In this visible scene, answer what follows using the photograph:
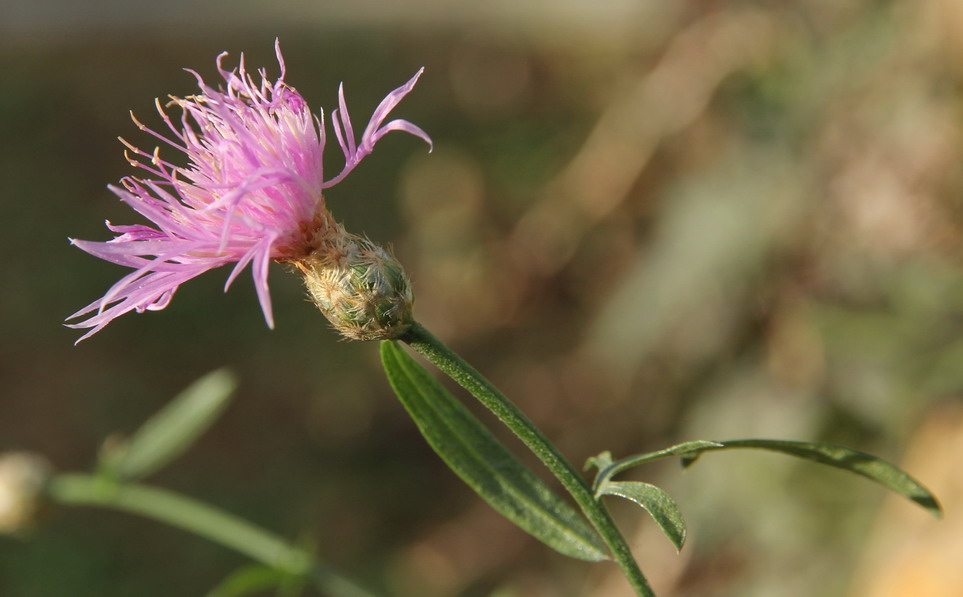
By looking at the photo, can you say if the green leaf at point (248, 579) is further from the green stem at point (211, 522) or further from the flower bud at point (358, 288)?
the flower bud at point (358, 288)

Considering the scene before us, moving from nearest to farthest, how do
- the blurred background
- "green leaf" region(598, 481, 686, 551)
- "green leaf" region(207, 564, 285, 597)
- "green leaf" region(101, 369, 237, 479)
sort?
"green leaf" region(598, 481, 686, 551)
"green leaf" region(207, 564, 285, 597)
"green leaf" region(101, 369, 237, 479)
the blurred background

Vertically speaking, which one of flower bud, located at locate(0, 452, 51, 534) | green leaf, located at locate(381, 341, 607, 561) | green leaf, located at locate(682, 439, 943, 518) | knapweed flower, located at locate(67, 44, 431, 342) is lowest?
flower bud, located at locate(0, 452, 51, 534)

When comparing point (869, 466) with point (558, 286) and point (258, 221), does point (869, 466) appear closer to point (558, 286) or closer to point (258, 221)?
point (258, 221)

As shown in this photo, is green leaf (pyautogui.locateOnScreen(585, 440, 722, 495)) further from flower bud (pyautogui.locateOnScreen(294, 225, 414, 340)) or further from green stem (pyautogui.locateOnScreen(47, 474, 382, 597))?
green stem (pyautogui.locateOnScreen(47, 474, 382, 597))

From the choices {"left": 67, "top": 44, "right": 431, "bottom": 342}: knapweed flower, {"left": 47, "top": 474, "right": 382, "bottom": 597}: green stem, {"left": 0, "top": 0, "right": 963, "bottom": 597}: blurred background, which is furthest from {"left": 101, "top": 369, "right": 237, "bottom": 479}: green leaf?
{"left": 0, "top": 0, "right": 963, "bottom": 597}: blurred background

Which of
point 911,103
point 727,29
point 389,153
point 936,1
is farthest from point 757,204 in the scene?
point 389,153

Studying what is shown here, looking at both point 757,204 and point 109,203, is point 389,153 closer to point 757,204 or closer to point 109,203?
point 109,203
